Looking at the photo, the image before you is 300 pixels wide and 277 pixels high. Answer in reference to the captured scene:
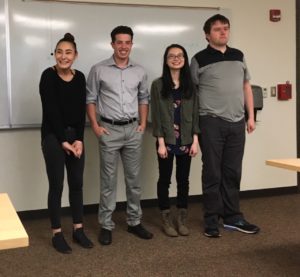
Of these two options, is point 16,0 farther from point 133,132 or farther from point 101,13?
point 133,132

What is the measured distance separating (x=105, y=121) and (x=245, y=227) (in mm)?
1289

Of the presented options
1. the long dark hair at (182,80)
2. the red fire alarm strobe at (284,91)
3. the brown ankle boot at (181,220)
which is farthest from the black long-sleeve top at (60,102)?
the red fire alarm strobe at (284,91)

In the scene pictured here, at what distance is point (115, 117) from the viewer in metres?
2.98

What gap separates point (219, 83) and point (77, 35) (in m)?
1.27

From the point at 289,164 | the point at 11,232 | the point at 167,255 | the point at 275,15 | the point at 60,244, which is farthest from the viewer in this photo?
the point at 275,15

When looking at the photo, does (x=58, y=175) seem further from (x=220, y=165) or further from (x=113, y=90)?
(x=220, y=165)

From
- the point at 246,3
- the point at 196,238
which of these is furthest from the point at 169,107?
the point at 246,3

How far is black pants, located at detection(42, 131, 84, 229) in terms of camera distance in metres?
2.76

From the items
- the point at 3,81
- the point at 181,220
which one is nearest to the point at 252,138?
the point at 181,220

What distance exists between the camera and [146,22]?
3.73 m

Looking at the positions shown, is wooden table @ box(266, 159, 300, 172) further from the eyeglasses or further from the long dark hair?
the eyeglasses

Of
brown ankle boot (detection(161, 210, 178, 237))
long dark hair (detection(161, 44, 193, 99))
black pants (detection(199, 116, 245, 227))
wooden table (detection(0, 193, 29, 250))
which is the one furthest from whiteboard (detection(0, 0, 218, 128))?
wooden table (detection(0, 193, 29, 250))

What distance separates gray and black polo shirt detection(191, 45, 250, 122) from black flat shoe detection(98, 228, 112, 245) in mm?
1071

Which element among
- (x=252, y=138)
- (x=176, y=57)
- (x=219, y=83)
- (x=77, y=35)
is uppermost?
(x=77, y=35)
